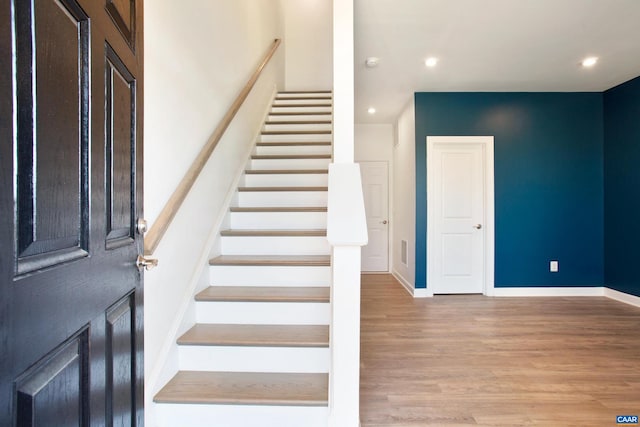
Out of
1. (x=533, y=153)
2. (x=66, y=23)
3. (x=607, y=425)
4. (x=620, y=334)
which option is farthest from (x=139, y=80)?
(x=533, y=153)

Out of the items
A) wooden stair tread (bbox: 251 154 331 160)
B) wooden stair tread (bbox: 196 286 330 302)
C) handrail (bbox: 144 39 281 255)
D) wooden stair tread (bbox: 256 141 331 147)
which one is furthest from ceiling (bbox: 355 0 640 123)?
wooden stair tread (bbox: 196 286 330 302)

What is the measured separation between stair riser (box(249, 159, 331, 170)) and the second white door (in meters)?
1.86

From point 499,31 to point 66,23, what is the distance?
324 cm

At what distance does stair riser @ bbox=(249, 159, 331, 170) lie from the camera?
3.16m

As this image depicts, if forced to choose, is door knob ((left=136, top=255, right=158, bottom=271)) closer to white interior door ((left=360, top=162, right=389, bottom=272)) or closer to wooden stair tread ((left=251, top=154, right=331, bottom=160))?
wooden stair tread ((left=251, top=154, right=331, bottom=160))

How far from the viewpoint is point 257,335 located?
171 cm

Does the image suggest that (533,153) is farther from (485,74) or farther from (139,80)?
(139,80)

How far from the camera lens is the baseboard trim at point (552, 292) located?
418cm

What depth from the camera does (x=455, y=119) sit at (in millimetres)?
4254

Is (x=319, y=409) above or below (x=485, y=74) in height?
below

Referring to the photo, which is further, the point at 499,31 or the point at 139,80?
the point at 499,31

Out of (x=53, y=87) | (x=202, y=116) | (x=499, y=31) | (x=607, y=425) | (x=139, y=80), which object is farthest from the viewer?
(x=499, y=31)

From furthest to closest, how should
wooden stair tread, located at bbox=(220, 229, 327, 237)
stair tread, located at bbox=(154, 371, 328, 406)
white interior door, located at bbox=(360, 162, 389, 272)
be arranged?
white interior door, located at bbox=(360, 162, 389, 272) < wooden stair tread, located at bbox=(220, 229, 327, 237) < stair tread, located at bbox=(154, 371, 328, 406)

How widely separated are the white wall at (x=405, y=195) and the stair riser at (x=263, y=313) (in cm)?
274
